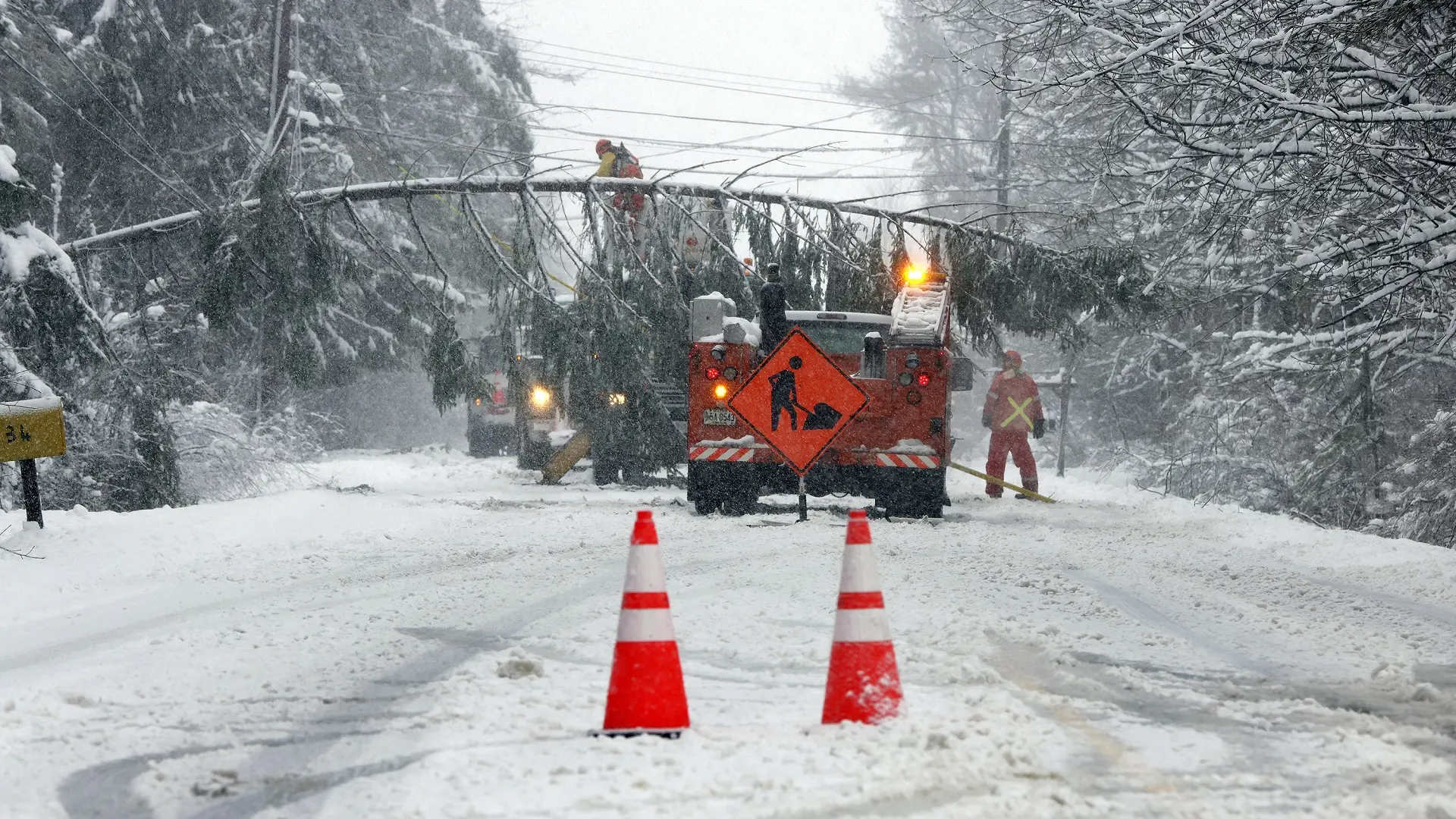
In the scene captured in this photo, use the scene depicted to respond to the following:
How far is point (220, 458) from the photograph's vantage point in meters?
15.4

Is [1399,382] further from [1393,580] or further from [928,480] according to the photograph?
[1393,580]

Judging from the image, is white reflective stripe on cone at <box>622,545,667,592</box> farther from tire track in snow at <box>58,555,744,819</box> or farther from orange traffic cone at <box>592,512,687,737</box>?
tire track in snow at <box>58,555,744,819</box>

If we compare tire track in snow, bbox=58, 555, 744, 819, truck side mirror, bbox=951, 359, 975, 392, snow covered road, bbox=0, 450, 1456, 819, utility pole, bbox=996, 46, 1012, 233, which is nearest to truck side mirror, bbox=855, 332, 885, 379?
truck side mirror, bbox=951, 359, 975, 392

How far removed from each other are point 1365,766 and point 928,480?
8.27 meters

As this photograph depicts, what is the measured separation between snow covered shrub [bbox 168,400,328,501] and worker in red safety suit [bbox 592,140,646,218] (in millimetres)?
4850

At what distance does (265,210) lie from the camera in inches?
533

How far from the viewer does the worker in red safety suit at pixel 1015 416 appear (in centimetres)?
1592

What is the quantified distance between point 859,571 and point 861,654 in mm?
290

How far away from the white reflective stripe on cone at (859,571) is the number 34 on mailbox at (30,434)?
595 cm

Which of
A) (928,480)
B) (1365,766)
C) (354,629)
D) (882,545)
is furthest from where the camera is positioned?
(928,480)

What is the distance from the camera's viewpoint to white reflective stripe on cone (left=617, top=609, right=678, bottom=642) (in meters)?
4.17

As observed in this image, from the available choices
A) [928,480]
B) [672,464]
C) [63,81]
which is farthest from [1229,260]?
[63,81]

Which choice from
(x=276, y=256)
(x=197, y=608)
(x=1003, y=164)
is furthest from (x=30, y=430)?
(x=1003, y=164)

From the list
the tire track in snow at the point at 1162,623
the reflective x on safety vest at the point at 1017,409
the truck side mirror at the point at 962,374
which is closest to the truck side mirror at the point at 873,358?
the truck side mirror at the point at 962,374
